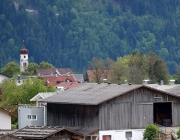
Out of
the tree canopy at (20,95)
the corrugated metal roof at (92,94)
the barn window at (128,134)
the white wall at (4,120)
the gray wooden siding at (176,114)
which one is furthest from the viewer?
the tree canopy at (20,95)

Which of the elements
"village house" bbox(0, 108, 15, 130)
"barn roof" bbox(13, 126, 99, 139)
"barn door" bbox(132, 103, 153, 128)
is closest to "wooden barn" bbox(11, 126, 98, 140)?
"barn roof" bbox(13, 126, 99, 139)

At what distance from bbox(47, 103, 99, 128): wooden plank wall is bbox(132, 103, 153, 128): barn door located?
2685mm

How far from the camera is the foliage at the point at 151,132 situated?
4684 cm

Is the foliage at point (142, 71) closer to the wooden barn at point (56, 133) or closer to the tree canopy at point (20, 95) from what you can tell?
the tree canopy at point (20, 95)

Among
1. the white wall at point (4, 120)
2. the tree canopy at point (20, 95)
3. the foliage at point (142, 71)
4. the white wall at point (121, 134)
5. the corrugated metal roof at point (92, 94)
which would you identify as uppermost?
the foliage at point (142, 71)

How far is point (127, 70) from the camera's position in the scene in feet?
357

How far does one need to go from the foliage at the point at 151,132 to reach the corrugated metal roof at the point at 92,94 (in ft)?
9.60

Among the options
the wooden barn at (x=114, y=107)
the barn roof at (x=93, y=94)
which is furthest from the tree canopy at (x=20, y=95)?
the wooden barn at (x=114, y=107)

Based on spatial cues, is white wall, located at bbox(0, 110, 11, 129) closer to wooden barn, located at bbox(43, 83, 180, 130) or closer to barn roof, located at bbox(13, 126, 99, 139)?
wooden barn, located at bbox(43, 83, 180, 130)

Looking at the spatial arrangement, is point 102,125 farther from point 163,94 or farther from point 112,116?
point 163,94

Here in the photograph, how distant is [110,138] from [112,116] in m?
1.32

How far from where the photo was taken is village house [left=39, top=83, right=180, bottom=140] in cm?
4841

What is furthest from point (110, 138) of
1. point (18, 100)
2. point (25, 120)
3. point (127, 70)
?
point (127, 70)

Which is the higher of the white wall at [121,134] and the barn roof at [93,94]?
the barn roof at [93,94]
